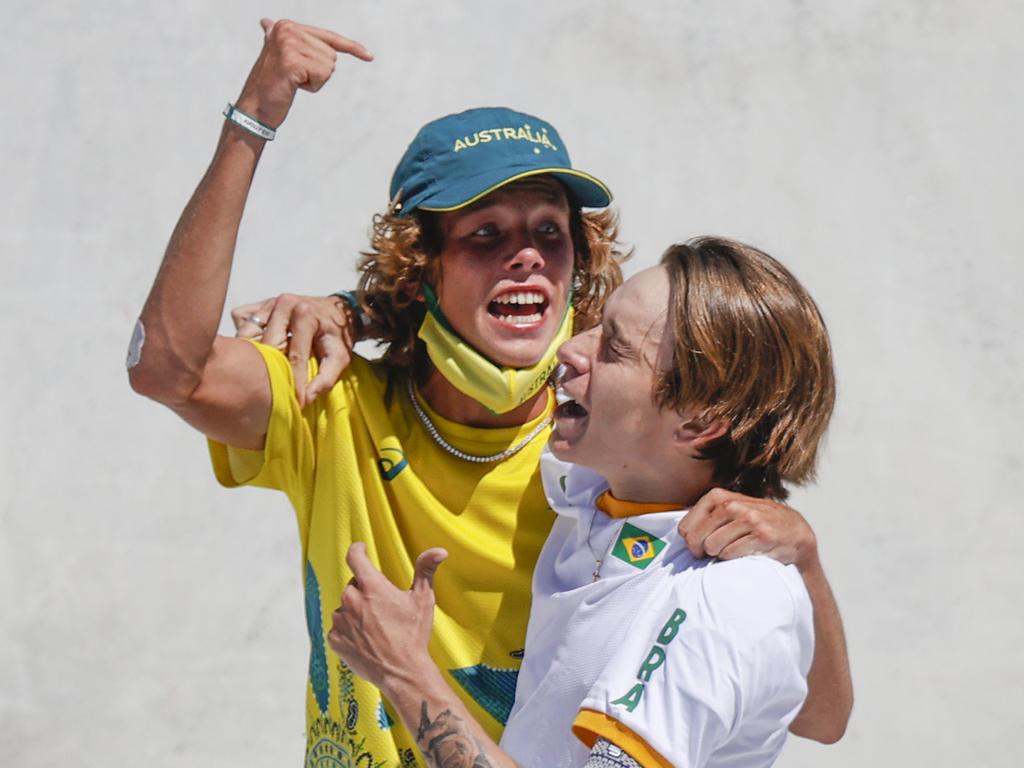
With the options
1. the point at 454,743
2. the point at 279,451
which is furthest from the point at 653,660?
the point at 279,451

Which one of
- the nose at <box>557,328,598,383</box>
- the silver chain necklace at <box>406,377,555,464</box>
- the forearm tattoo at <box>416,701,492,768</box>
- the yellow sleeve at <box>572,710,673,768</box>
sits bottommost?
the forearm tattoo at <box>416,701,492,768</box>

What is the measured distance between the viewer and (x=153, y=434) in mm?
3846

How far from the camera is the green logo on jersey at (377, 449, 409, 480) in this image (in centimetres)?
194

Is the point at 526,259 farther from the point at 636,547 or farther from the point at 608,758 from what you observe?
the point at 608,758

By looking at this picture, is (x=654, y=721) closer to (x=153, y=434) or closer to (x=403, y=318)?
(x=403, y=318)

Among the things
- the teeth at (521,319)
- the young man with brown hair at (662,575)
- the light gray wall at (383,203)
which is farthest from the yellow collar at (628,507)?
the light gray wall at (383,203)

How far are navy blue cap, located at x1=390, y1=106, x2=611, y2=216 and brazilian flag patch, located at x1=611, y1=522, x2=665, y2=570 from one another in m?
0.52

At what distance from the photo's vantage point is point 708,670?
1.38 meters

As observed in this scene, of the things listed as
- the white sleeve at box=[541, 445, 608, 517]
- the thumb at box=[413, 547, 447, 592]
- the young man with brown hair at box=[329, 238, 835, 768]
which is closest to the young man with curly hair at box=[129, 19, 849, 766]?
the white sleeve at box=[541, 445, 608, 517]

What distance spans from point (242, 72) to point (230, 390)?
2529 millimetres

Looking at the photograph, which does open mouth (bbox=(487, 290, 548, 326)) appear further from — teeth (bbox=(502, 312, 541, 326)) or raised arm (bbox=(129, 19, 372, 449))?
raised arm (bbox=(129, 19, 372, 449))

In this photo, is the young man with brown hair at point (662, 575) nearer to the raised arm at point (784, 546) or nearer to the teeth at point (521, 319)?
the raised arm at point (784, 546)

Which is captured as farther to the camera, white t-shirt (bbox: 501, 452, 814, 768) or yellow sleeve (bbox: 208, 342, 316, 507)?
yellow sleeve (bbox: 208, 342, 316, 507)

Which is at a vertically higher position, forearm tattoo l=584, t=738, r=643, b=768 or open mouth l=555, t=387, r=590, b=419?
open mouth l=555, t=387, r=590, b=419
